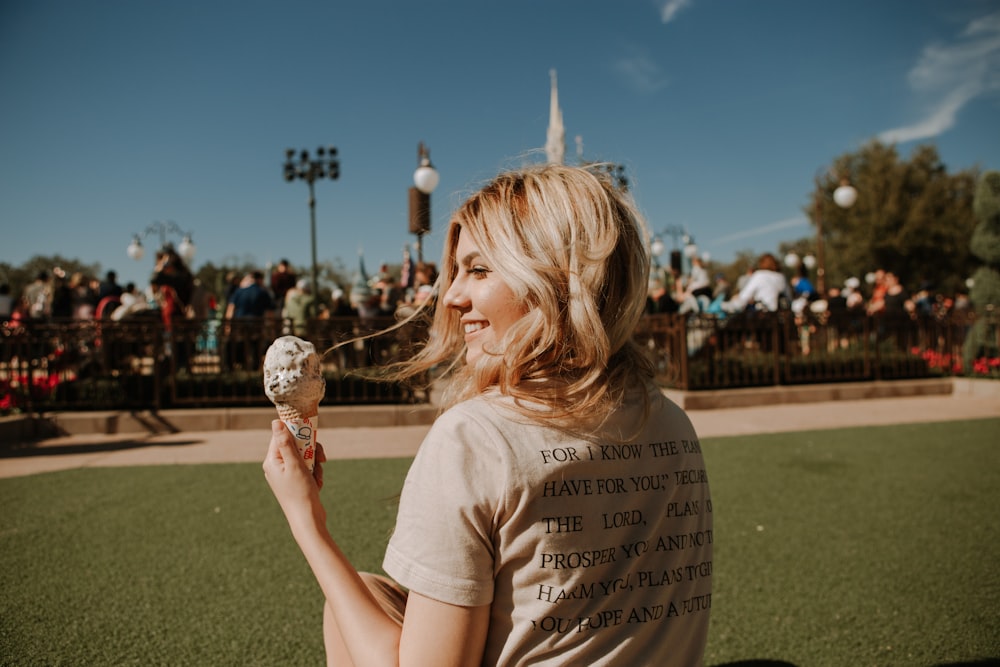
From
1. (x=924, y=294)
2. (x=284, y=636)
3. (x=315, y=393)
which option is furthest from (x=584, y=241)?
(x=924, y=294)

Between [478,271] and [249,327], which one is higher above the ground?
[249,327]

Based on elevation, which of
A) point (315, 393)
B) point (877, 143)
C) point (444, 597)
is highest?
point (877, 143)

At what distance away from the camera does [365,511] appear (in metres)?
4.66

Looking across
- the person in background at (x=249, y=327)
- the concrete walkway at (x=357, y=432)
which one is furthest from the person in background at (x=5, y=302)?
the concrete walkway at (x=357, y=432)

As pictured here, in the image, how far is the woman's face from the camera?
1309 mm

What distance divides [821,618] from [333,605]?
8.67ft

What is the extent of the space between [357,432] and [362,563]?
15.7 feet

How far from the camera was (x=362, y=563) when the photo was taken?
3.67m

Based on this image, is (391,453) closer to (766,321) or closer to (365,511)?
(365,511)

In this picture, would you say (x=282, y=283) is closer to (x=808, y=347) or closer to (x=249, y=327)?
(x=249, y=327)

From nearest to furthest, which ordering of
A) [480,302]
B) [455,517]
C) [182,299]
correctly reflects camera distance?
Answer: [455,517] < [480,302] < [182,299]

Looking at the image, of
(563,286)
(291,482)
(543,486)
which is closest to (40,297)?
(291,482)

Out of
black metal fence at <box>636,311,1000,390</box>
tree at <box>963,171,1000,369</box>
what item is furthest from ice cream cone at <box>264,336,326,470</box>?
tree at <box>963,171,1000,369</box>

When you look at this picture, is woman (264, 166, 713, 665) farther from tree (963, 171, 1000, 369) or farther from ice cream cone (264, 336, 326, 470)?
tree (963, 171, 1000, 369)
